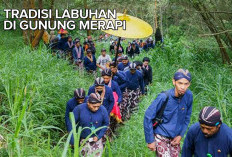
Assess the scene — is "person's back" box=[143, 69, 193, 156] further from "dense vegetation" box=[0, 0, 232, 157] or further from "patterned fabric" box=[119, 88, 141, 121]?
"patterned fabric" box=[119, 88, 141, 121]

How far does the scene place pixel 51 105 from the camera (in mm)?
6609

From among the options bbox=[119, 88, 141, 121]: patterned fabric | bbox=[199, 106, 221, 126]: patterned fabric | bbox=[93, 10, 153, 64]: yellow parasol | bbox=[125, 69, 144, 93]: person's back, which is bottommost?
bbox=[119, 88, 141, 121]: patterned fabric

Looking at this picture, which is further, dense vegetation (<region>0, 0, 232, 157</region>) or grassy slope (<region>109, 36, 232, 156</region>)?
grassy slope (<region>109, 36, 232, 156</region>)

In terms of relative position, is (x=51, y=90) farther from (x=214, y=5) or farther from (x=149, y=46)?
(x=149, y=46)

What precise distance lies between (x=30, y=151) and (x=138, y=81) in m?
4.79

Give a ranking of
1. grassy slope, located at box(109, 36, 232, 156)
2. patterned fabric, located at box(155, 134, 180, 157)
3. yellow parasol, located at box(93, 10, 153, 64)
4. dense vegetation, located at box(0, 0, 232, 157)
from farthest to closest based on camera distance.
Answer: yellow parasol, located at box(93, 10, 153, 64)
grassy slope, located at box(109, 36, 232, 156)
dense vegetation, located at box(0, 0, 232, 157)
patterned fabric, located at box(155, 134, 180, 157)

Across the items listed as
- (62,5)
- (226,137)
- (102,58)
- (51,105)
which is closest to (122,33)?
(51,105)

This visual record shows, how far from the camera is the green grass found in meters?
4.59

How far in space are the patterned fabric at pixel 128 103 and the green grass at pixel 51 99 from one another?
0.70ft

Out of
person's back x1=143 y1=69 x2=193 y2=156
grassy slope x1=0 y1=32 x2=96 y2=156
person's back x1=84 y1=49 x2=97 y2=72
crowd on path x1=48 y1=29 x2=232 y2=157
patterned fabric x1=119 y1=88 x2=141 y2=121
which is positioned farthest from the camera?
person's back x1=84 y1=49 x2=97 y2=72

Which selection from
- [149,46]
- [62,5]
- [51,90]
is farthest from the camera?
[62,5]

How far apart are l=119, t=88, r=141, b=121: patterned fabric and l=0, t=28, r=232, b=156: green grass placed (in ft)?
0.70

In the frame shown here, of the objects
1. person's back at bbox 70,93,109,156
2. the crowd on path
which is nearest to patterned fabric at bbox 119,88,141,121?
the crowd on path

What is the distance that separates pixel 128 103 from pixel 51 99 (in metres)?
2.19
